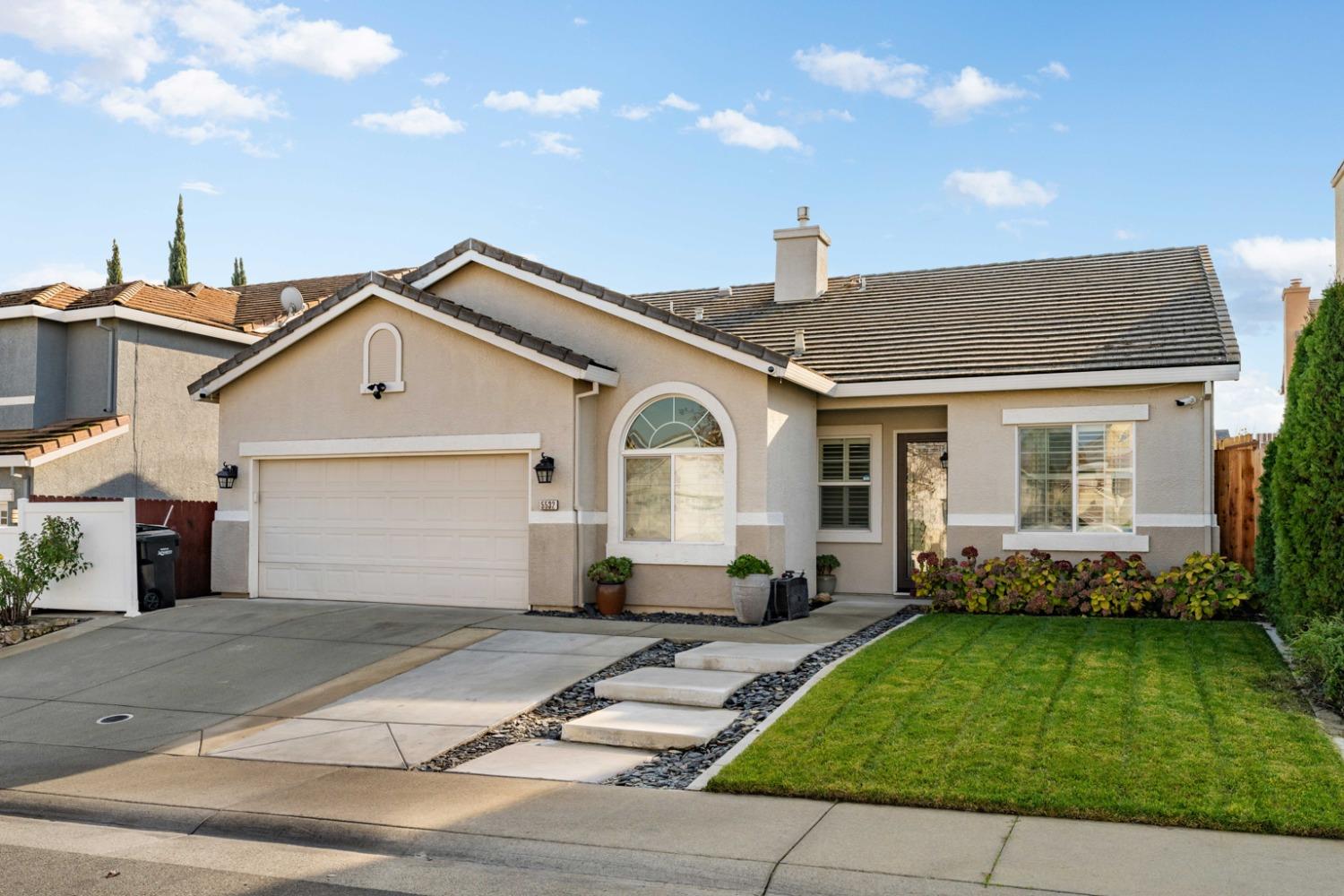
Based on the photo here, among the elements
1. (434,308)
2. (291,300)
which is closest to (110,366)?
(291,300)

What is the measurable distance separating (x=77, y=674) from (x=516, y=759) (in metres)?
6.62

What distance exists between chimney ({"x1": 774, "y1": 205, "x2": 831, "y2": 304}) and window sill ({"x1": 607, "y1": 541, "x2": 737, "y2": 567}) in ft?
21.4

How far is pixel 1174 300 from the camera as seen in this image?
16.1 metres

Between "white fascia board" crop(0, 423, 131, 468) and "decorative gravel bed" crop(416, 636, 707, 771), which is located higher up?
"white fascia board" crop(0, 423, 131, 468)

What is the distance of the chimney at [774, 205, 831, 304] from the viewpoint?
62.5ft

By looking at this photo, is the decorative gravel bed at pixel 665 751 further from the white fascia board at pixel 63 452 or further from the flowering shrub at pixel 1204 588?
the white fascia board at pixel 63 452

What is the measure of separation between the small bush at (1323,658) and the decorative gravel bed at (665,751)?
13.4 feet

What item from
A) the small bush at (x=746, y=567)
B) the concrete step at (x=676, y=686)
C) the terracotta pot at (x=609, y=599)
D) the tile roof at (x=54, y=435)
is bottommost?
the concrete step at (x=676, y=686)

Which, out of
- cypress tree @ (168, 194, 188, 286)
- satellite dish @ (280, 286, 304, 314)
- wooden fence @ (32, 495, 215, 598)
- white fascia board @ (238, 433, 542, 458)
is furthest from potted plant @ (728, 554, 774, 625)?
cypress tree @ (168, 194, 188, 286)

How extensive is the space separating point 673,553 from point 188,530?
795cm

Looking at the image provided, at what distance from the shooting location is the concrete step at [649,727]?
8508mm

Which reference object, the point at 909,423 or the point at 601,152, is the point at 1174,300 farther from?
the point at 601,152

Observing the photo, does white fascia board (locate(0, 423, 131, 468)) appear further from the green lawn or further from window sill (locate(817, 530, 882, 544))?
the green lawn

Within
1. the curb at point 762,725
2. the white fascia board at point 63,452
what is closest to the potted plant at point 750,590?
the curb at point 762,725
